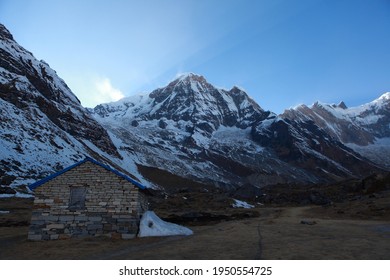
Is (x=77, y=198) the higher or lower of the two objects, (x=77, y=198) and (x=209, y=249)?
the higher

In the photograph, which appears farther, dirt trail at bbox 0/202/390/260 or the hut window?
the hut window

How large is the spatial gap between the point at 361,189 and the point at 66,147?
213ft

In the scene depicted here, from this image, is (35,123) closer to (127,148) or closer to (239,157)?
(127,148)

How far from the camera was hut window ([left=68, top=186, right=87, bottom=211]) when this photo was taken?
21.4m

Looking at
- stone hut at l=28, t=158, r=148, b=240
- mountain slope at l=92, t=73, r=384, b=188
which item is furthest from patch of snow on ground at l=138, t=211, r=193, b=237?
mountain slope at l=92, t=73, r=384, b=188

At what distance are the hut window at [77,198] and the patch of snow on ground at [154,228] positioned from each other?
379cm

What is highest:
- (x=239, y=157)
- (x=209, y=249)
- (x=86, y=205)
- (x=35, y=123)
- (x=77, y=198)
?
(x=239, y=157)

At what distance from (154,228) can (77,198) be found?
5027mm

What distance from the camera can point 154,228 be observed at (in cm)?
2167

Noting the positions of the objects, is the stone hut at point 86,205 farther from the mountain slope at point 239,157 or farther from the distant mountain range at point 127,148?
the mountain slope at point 239,157

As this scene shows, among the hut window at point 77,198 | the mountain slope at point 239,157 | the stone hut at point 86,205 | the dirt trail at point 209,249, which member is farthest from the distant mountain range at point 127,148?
the dirt trail at point 209,249

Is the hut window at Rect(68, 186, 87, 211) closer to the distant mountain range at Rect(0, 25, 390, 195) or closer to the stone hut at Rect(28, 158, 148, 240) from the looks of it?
the stone hut at Rect(28, 158, 148, 240)

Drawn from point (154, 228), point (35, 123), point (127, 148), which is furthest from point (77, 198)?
point (127, 148)

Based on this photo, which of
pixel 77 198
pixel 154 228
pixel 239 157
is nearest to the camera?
pixel 77 198
